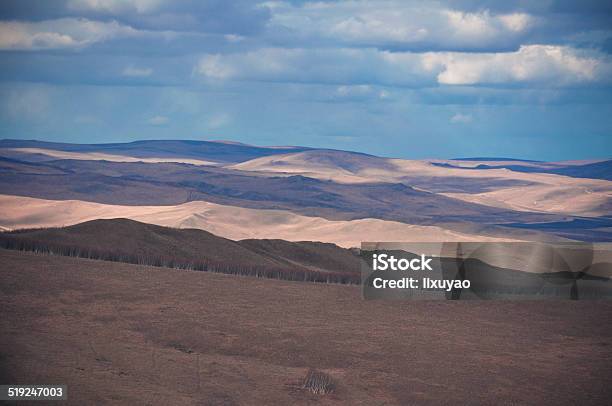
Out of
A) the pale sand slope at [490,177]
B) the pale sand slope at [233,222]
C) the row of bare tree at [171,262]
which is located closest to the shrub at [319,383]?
the row of bare tree at [171,262]

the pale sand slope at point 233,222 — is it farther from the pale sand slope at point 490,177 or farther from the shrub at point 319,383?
the pale sand slope at point 490,177

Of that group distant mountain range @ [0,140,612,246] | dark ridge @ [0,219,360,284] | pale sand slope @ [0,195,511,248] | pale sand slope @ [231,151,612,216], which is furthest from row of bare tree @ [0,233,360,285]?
pale sand slope @ [231,151,612,216]

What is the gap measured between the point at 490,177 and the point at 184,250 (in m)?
147

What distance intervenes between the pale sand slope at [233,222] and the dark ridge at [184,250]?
2681cm

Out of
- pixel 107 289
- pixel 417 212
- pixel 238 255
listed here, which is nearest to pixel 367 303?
pixel 107 289

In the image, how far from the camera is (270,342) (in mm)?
19344

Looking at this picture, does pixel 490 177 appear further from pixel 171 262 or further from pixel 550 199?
pixel 171 262

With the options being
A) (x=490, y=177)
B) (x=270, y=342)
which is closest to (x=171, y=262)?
(x=270, y=342)

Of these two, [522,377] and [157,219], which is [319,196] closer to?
[157,219]

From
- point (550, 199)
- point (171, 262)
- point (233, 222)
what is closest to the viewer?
point (171, 262)

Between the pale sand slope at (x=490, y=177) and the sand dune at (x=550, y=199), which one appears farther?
the pale sand slope at (x=490, y=177)

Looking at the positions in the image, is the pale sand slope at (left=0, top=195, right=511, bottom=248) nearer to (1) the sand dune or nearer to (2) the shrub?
(2) the shrub

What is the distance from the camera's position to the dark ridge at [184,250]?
30.6 meters

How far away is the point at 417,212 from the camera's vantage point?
10906 cm
